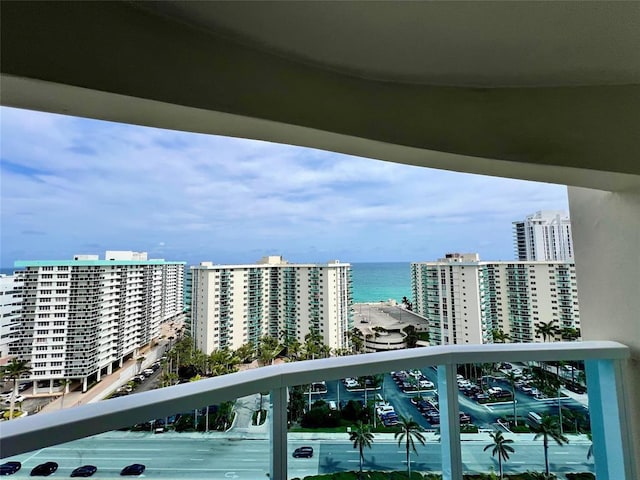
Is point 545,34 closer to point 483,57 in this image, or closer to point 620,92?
point 483,57

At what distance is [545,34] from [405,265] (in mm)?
1395

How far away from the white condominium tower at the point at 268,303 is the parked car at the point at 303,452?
0.62 metres

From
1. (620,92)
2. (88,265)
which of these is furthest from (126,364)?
(620,92)

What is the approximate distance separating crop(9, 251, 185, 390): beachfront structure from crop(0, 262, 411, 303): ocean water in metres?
1.24

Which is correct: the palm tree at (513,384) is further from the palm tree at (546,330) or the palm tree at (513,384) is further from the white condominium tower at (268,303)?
the white condominium tower at (268,303)

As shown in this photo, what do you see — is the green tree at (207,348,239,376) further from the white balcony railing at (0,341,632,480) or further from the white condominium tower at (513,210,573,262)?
the white condominium tower at (513,210,573,262)

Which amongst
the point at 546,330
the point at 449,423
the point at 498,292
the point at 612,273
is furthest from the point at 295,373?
the point at 612,273

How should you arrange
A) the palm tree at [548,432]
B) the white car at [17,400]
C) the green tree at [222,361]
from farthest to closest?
the palm tree at [548,432]
the green tree at [222,361]
the white car at [17,400]

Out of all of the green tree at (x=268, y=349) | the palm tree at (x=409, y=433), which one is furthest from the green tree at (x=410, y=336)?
the green tree at (x=268, y=349)

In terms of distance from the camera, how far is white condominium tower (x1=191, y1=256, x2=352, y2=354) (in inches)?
70.5

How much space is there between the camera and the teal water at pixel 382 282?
2.09 metres

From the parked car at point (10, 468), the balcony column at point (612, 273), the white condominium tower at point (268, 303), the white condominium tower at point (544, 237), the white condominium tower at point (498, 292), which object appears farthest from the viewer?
the white condominium tower at point (544, 237)

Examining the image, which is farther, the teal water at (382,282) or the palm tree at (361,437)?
the teal water at (382,282)

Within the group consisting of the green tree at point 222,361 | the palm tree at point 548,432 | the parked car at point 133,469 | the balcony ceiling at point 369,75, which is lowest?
the palm tree at point 548,432
